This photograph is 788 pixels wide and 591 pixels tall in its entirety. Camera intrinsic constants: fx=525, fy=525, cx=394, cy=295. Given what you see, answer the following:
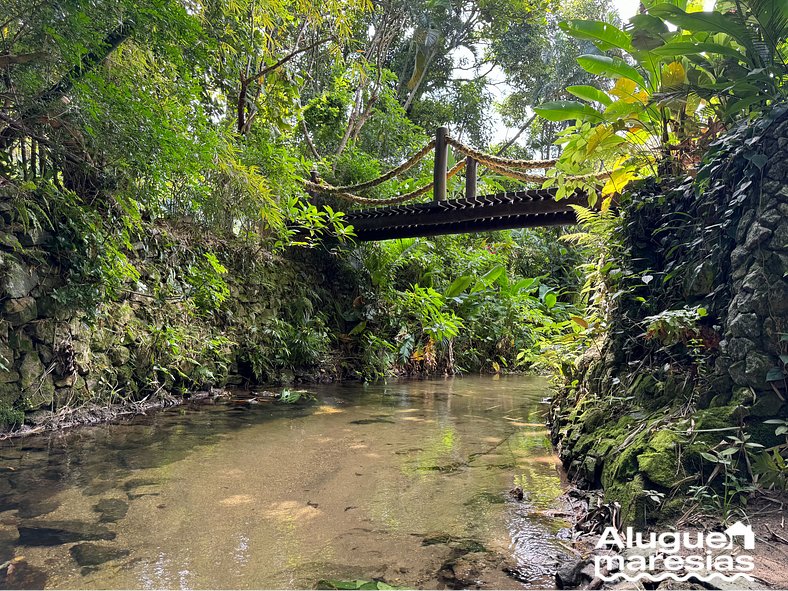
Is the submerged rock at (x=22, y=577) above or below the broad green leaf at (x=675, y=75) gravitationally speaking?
below

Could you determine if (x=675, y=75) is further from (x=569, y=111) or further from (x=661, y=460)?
(x=661, y=460)

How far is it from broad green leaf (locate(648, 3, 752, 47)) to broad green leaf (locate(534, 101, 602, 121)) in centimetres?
73

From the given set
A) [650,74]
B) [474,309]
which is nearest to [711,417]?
[650,74]

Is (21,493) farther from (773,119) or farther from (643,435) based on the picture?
(773,119)

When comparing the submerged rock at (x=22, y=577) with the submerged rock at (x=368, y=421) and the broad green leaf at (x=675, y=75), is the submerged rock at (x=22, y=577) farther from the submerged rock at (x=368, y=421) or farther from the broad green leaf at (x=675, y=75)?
the broad green leaf at (x=675, y=75)

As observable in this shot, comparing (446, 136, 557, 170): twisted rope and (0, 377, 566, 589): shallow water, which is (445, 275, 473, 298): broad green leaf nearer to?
(446, 136, 557, 170): twisted rope

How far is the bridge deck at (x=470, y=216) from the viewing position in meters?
5.79

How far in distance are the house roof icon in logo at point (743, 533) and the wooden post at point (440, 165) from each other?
18.6ft

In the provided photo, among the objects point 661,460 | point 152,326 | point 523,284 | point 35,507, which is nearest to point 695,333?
point 661,460

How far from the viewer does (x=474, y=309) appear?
10.2 meters

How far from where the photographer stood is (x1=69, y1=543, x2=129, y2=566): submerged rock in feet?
6.07

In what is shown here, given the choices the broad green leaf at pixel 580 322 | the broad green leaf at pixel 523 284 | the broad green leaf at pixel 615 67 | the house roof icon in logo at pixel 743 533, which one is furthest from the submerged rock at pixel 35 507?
the broad green leaf at pixel 523 284

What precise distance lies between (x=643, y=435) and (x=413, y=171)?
371 inches

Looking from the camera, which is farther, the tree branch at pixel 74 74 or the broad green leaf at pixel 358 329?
the broad green leaf at pixel 358 329
